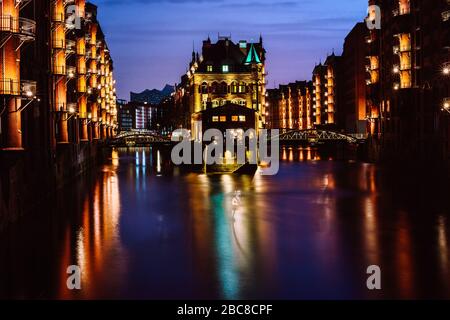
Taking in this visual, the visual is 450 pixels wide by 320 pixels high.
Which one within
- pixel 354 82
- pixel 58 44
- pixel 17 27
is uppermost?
pixel 354 82

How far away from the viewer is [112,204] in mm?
43656

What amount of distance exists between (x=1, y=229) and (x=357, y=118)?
108m

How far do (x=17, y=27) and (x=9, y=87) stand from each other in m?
2.89

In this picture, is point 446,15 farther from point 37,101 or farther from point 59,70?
point 37,101

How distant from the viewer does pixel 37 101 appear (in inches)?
1673

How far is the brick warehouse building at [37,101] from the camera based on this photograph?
32031 millimetres

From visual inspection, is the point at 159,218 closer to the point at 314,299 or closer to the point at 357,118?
the point at 314,299

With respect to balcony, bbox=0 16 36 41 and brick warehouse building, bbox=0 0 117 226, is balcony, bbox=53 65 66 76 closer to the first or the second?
brick warehouse building, bbox=0 0 117 226

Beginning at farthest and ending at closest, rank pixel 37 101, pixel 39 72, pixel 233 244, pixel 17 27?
pixel 39 72, pixel 37 101, pixel 17 27, pixel 233 244

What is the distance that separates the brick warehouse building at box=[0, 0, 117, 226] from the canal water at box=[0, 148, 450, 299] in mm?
1975

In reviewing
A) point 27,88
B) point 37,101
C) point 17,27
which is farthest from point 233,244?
point 37,101

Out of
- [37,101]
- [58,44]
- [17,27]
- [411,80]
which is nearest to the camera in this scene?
[17,27]

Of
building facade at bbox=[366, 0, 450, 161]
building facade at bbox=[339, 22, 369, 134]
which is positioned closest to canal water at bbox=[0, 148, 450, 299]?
building facade at bbox=[366, 0, 450, 161]

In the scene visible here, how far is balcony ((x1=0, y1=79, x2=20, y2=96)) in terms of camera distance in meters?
31.5
